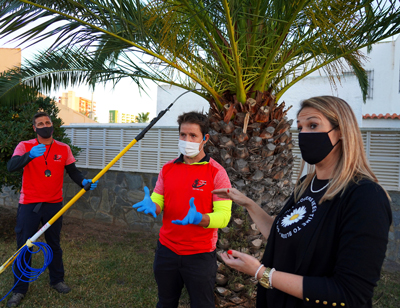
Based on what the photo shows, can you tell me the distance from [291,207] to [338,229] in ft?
1.17

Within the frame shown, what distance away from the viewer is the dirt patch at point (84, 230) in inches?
247

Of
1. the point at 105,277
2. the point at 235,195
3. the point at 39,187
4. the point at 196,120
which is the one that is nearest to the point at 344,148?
the point at 235,195

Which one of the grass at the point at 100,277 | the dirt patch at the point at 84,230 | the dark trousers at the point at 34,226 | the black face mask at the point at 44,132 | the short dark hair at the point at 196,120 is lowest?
the dirt patch at the point at 84,230

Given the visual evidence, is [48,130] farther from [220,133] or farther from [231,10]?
[231,10]

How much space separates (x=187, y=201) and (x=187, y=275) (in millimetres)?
533

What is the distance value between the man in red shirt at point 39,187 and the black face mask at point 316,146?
8.87ft

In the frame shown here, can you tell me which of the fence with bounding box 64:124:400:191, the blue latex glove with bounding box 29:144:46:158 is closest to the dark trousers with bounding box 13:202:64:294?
the blue latex glove with bounding box 29:144:46:158

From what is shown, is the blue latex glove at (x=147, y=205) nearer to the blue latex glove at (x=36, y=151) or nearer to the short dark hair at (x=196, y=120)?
the short dark hair at (x=196, y=120)

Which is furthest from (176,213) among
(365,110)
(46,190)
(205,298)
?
(365,110)

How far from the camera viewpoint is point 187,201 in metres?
2.31

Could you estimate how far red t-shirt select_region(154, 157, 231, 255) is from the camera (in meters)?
2.30

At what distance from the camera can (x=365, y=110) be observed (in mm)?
10625

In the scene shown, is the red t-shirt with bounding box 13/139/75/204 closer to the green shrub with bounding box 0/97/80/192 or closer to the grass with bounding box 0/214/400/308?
the grass with bounding box 0/214/400/308

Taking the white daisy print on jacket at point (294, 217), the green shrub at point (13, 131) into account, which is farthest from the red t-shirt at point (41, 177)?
the white daisy print on jacket at point (294, 217)
